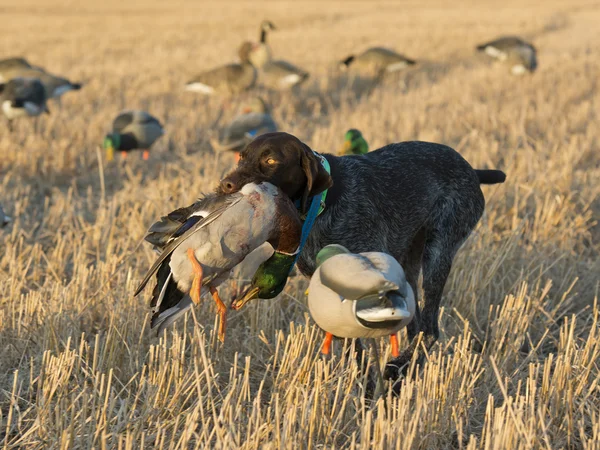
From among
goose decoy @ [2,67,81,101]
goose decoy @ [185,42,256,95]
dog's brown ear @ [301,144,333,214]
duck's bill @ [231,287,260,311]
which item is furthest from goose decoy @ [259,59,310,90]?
duck's bill @ [231,287,260,311]

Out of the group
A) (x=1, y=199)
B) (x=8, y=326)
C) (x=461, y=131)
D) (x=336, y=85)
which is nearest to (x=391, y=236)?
(x=8, y=326)

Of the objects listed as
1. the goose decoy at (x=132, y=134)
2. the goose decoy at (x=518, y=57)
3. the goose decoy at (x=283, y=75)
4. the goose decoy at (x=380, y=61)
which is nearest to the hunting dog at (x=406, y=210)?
the goose decoy at (x=132, y=134)

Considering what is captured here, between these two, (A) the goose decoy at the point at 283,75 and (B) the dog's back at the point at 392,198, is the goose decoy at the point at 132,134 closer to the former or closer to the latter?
(A) the goose decoy at the point at 283,75

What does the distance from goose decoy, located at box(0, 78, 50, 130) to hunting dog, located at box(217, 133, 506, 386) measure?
6425 millimetres

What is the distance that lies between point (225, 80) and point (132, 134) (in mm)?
4090

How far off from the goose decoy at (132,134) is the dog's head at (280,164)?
17.5 feet

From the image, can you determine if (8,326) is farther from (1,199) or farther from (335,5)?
(335,5)

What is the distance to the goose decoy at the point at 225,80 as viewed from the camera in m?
11.7

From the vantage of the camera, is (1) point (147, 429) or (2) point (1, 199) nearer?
(1) point (147, 429)

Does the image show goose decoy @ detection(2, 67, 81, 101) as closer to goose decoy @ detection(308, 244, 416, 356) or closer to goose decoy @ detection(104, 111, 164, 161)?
goose decoy @ detection(104, 111, 164, 161)

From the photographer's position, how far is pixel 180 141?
9055 mm

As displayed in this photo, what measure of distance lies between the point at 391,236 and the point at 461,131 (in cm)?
573

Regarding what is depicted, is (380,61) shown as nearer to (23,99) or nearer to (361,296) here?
(23,99)

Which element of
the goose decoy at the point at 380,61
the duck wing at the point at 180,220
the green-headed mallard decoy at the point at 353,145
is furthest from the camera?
the goose decoy at the point at 380,61
